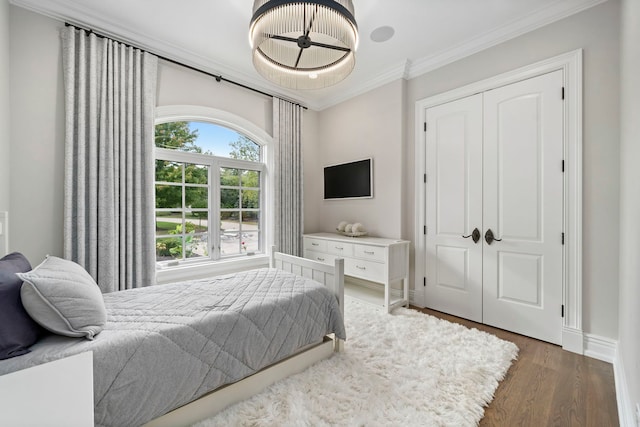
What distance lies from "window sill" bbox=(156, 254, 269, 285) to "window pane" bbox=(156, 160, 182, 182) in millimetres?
982

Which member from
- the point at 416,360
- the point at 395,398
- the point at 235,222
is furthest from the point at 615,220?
the point at 235,222

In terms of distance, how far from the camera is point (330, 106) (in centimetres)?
418

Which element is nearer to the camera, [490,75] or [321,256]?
[490,75]

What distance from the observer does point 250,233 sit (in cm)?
379

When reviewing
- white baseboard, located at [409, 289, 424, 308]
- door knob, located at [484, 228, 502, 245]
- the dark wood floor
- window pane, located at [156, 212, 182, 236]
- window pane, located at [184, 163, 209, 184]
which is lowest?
the dark wood floor

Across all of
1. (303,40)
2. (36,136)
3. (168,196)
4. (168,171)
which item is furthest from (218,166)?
(303,40)

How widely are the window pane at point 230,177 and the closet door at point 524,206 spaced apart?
2.88 metres

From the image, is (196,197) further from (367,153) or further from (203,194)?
(367,153)

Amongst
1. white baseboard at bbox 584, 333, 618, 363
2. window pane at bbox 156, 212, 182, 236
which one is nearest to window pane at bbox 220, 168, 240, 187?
window pane at bbox 156, 212, 182, 236

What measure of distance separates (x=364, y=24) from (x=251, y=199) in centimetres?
242

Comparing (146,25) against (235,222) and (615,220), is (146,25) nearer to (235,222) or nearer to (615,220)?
(235,222)

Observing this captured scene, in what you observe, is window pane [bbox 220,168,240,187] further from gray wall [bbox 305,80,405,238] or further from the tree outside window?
gray wall [bbox 305,80,405,238]

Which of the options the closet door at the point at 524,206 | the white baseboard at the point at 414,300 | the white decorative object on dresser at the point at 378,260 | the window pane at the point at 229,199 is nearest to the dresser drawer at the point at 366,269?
the white decorative object on dresser at the point at 378,260

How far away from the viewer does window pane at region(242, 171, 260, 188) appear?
12.2ft
